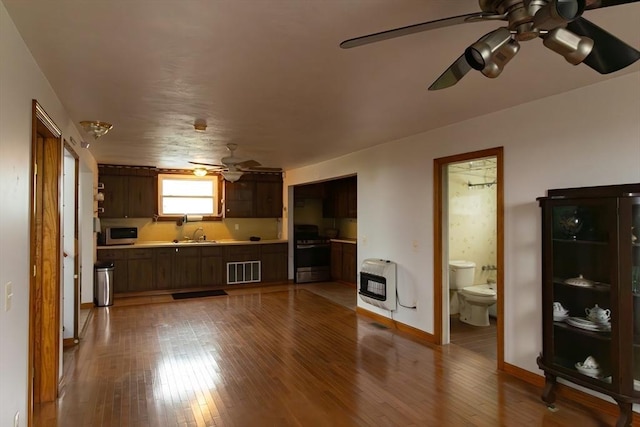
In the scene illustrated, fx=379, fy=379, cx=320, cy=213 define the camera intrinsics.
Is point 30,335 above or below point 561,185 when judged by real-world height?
below

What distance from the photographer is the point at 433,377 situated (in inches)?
135

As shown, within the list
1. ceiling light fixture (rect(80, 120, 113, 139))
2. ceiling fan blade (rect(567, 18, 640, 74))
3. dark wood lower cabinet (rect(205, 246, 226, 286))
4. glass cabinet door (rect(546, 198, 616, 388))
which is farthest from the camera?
dark wood lower cabinet (rect(205, 246, 226, 286))

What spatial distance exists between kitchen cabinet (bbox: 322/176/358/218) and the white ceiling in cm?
364

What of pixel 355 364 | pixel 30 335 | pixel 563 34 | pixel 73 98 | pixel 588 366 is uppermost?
pixel 73 98

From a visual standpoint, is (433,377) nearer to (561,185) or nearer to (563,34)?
(561,185)

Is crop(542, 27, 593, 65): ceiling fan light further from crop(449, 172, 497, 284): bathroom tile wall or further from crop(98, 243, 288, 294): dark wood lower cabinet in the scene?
crop(98, 243, 288, 294): dark wood lower cabinet

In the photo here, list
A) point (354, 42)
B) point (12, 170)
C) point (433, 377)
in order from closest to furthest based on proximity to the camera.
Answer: point (354, 42)
point (12, 170)
point (433, 377)

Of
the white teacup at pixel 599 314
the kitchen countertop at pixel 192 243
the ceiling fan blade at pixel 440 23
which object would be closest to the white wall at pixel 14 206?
the ceiling fan blade at pixel 440 23

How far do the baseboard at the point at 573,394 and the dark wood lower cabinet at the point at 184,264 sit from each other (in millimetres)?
5379

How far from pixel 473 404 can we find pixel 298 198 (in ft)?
20.7

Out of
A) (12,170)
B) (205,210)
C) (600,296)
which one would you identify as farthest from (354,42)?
(205,210)

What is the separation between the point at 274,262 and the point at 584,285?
6113 mm

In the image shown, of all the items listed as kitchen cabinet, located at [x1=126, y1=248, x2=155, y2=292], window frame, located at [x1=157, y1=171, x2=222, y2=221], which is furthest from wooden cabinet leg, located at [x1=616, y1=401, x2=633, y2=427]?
window frame, located at [x1=157, y1=171, x2=222, y2=221]

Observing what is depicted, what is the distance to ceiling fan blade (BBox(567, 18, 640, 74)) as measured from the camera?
1.50m
